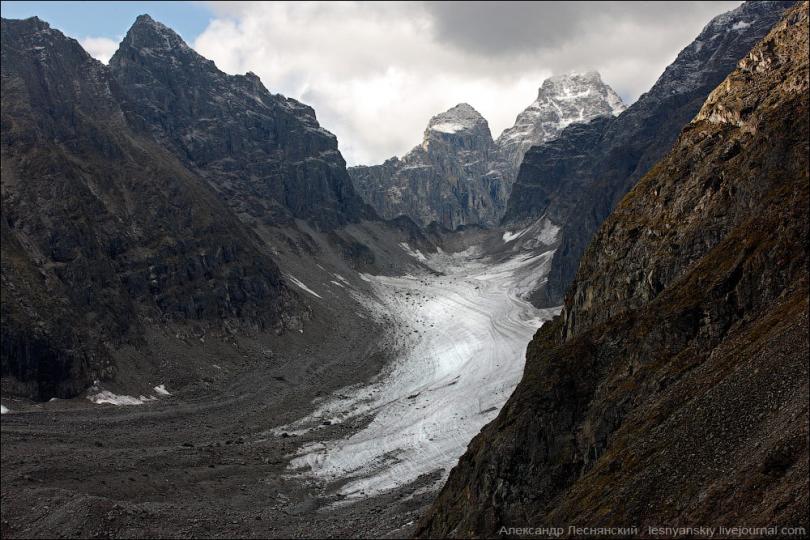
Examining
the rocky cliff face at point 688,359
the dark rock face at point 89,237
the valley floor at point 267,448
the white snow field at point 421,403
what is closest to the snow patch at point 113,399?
the valley floor at point 267,448

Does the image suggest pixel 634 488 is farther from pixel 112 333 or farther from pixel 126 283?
pixel 126 283

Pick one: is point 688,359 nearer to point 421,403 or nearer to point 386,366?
point 421,403

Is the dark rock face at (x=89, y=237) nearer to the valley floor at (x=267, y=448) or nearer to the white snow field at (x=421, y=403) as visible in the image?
the valley floor at (x=267, y=448)

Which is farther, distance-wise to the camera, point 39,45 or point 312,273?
point 312,273

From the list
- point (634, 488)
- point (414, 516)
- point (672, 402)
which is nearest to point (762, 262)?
point (672, 402)

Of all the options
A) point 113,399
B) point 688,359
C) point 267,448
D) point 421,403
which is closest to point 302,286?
point 421,403

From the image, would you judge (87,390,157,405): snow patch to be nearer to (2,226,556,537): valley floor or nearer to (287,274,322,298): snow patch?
(2,226,556,537): valley floor
